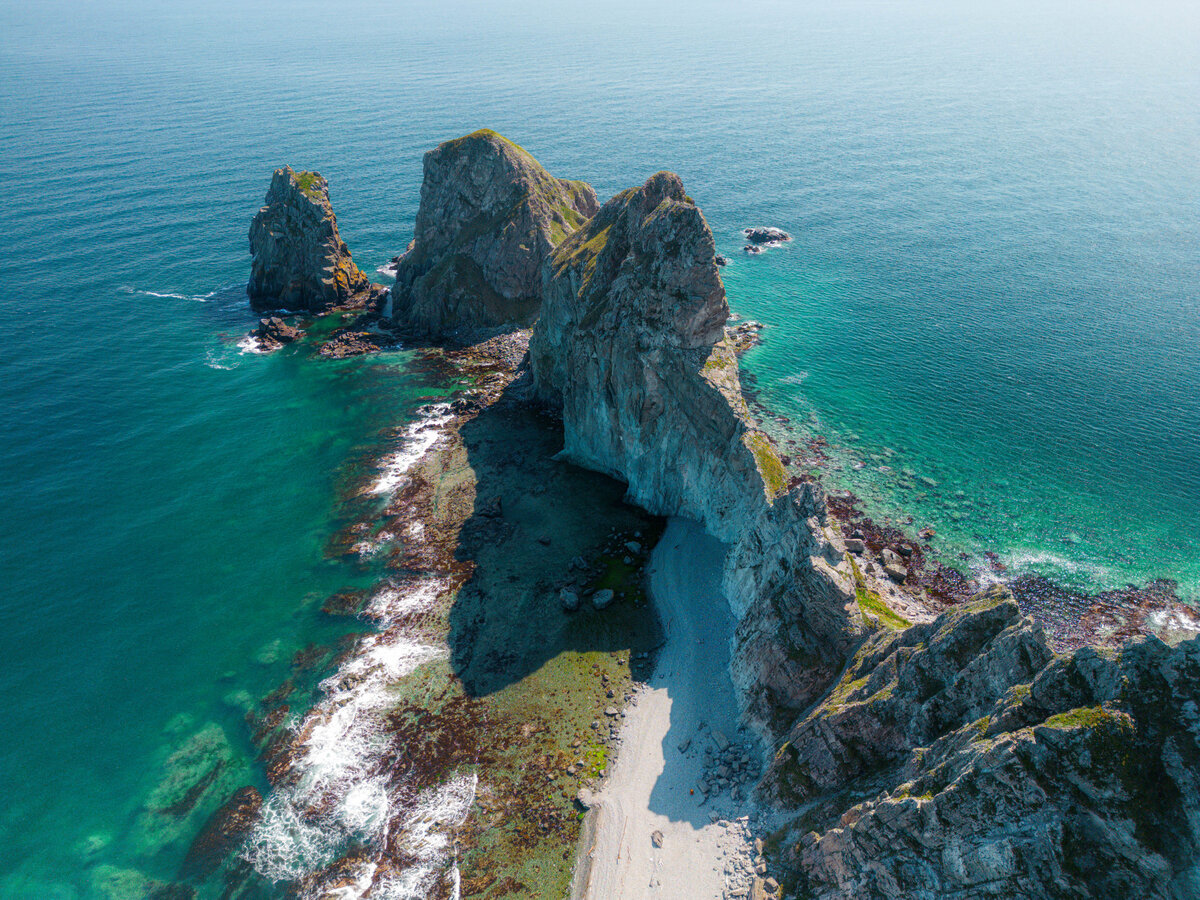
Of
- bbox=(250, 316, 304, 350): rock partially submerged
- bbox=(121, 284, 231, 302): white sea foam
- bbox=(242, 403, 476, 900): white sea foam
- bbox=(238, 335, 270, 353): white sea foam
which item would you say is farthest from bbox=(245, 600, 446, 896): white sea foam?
bbox=(121, 284, 231, 302): white sea foam

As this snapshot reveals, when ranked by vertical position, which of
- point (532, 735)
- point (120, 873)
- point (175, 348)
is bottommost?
point (120, 873)

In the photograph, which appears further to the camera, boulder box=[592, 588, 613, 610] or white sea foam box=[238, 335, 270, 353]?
white sea foam box=[238, 335, 270, 353]

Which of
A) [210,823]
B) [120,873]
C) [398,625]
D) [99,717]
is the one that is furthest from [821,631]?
[99,717]

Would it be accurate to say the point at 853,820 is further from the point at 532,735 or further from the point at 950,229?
the point at 950,229

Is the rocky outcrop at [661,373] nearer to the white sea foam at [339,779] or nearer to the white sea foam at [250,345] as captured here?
the white sea foam at [339,779]

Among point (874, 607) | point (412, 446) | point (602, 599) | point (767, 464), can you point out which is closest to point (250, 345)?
point (412, 446)

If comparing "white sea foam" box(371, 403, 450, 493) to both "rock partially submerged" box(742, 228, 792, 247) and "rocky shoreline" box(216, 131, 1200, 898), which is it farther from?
"rock partially submerged" box(742, 228, 792, 247)
